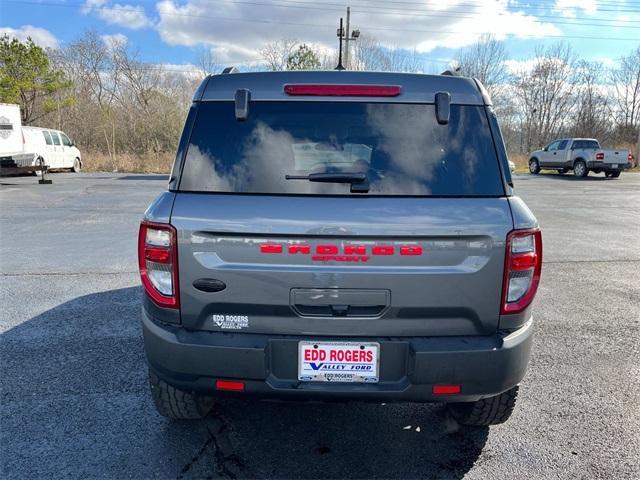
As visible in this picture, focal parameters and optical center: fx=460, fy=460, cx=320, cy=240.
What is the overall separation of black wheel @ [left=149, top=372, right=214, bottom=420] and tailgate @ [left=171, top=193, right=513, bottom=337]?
0.73m

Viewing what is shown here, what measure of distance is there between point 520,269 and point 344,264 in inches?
33.7

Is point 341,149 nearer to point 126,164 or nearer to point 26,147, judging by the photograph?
point 26,147

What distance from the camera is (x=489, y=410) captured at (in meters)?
2.63

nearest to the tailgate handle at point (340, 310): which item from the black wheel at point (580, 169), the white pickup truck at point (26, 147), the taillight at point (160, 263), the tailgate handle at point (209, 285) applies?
the tailgate handle at point (209, 285)

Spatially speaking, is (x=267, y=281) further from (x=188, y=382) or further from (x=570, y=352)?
(x=570, y=352)

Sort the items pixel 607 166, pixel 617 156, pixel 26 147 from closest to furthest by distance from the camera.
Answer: pixel 26 147 < pixel 617 156 < pixel 607 166

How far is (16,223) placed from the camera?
9945 millimetres

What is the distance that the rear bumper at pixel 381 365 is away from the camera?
2.13 metres

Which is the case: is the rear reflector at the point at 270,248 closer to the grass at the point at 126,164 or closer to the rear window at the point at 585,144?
the grass at the point at 126,164

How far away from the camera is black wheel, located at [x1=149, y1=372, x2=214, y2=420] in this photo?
2.60 metres

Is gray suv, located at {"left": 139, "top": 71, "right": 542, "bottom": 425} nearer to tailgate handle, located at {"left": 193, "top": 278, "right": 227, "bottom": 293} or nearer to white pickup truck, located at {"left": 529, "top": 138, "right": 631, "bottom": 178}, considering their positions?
tailgate handle, located at {"left": 193, "top": 278, "right": 227, "bottom": 293}

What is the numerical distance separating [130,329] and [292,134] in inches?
115

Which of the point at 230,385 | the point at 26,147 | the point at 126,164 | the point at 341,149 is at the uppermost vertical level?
the point at 341,149

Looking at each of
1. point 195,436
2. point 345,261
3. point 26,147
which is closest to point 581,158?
point 26,147
